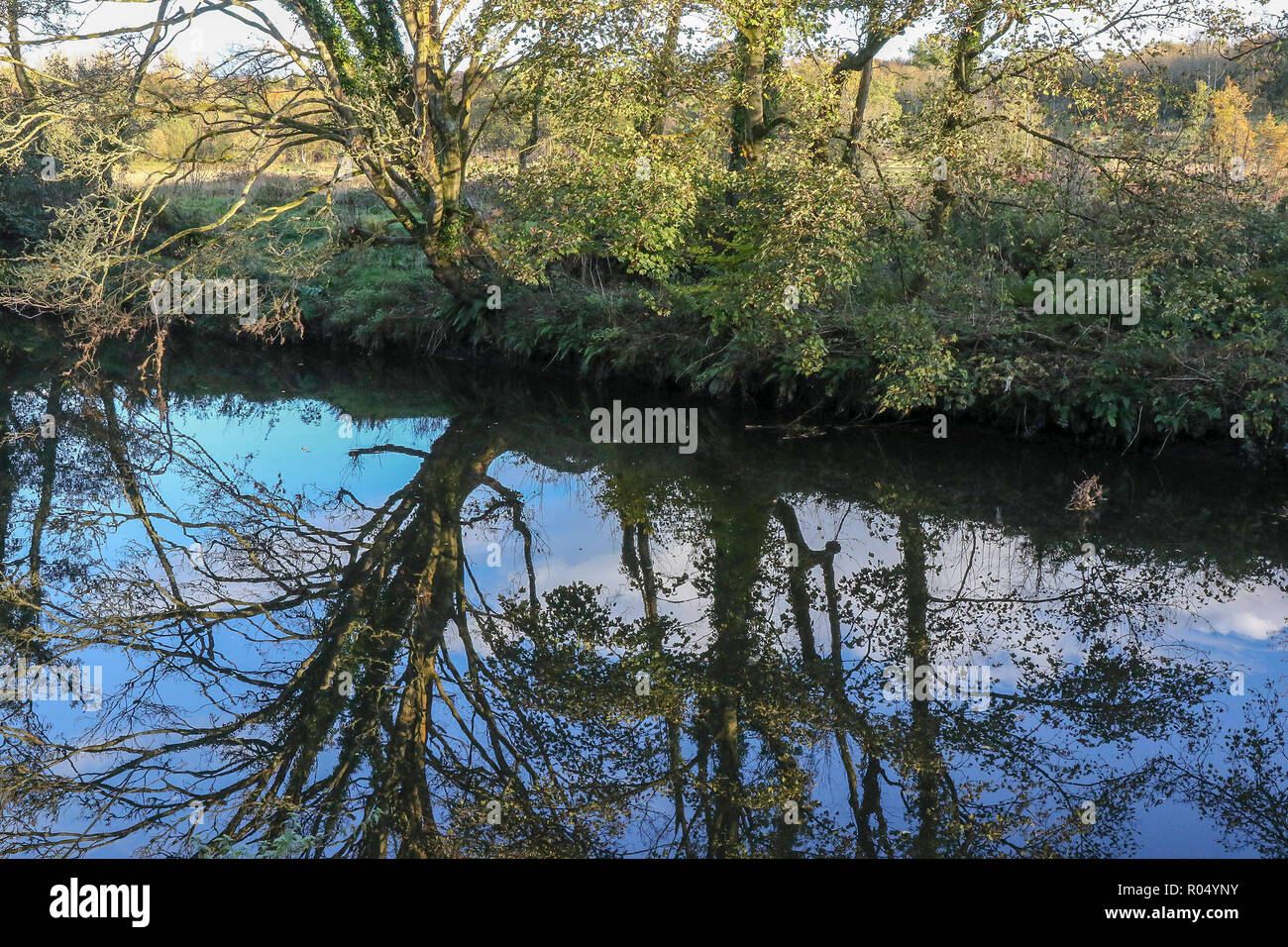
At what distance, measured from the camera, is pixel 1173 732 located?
5.93 m

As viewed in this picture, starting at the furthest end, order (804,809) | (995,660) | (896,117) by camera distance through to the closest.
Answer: (896,117) → (995,660) → (804,809)

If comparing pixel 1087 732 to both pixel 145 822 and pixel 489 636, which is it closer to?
pixel 489 636

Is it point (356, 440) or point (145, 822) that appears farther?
A: point (356, 440)

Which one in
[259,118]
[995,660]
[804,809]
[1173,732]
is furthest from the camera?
[259,118]

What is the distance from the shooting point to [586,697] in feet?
21.5

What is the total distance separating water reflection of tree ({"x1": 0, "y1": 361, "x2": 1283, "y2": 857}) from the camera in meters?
5.17

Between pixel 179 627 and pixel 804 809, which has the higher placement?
pixel 179 627

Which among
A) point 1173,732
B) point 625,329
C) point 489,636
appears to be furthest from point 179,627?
point 625,329

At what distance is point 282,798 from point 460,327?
14.0m

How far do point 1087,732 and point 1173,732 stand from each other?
49cm

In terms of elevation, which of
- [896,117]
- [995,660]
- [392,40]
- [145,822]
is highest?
[392,40]

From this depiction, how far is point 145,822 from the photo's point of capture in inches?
208

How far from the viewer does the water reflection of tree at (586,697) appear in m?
5.17
